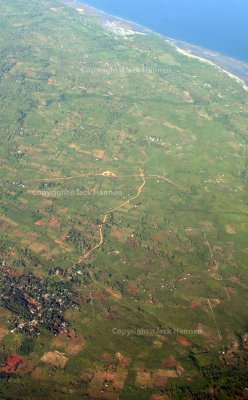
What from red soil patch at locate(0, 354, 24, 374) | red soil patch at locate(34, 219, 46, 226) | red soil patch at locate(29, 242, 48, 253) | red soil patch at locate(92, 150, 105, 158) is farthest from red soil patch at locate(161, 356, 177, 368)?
red soil patch at locate(92, 150, 105, 158)

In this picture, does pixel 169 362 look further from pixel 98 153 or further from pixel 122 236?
pixel 98 153

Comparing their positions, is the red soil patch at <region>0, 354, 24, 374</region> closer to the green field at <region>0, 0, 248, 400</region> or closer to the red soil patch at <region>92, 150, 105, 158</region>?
the green field at <region>0, 0, 248, 400</region>

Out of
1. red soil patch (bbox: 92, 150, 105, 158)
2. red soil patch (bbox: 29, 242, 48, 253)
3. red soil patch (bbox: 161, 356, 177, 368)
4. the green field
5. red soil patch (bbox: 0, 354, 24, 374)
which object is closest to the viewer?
red soil patch (bbox: 0, 354, 24, 374)

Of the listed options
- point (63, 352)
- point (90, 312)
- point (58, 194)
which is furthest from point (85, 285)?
point (58, 194)

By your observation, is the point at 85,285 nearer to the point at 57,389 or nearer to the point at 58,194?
the point at 57,389

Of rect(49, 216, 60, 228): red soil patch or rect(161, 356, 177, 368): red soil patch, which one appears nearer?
rect(161, 356, 177, 368): red soil patch

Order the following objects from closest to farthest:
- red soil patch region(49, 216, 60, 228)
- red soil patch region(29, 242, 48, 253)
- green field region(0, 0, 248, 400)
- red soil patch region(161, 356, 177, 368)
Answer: green field region(0, 0, 248, 400), red soil patch region(161, 356, 177, 368), red soil patch region(29, 242, 48, 253), red soil patch region(49, 216, 60, 228)

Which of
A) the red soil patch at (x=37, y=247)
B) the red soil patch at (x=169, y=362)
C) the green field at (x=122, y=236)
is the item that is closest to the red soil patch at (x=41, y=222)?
the green field at (x=122, y=236)

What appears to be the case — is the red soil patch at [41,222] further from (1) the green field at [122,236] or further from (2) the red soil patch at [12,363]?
(2) the red soil patch at [12,363]
